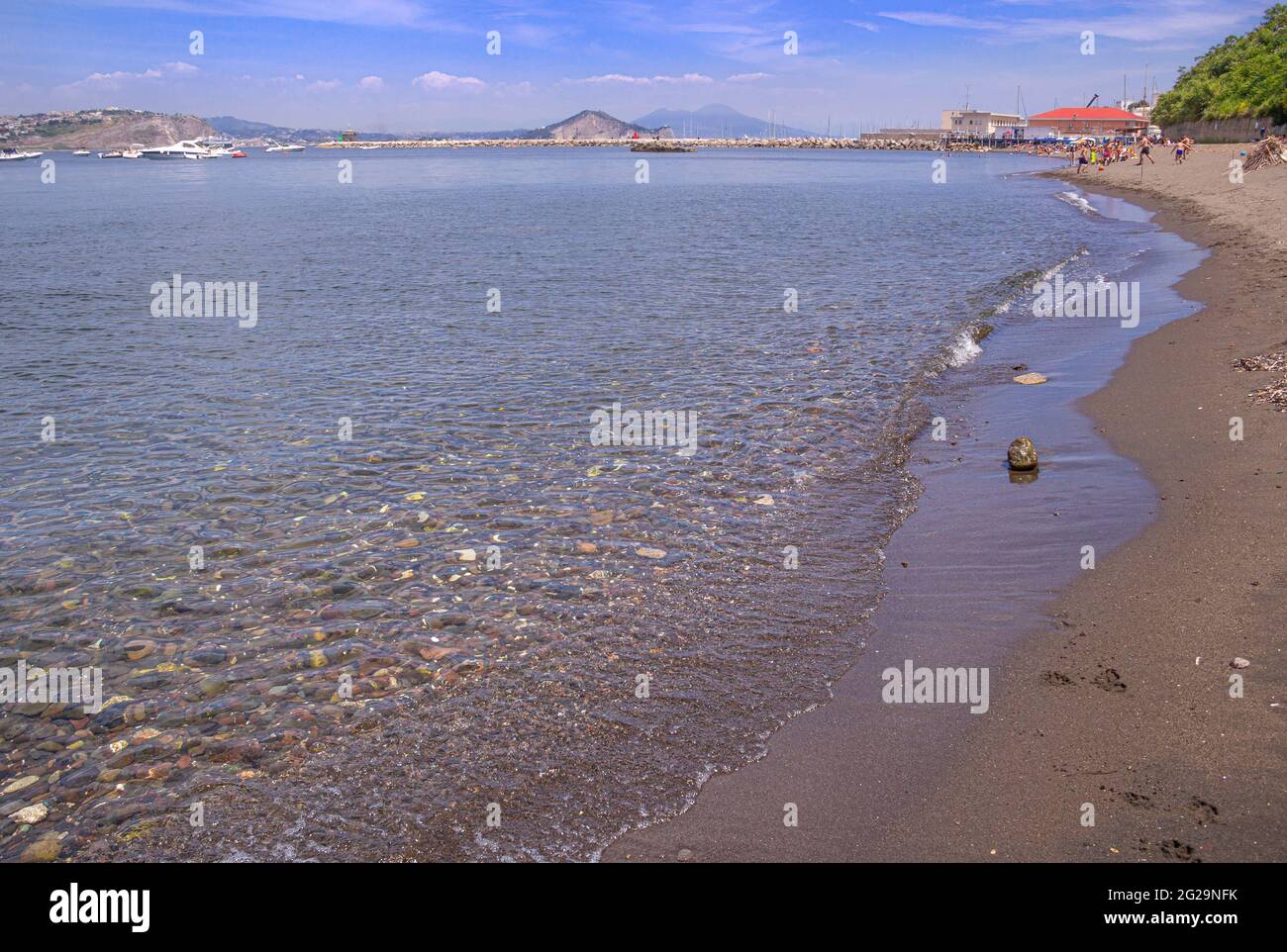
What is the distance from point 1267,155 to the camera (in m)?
54.2

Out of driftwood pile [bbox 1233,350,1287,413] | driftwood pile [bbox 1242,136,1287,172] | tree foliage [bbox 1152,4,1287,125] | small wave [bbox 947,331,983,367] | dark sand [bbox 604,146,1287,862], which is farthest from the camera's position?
tree foliage [bbox 1152,4,1287,125]

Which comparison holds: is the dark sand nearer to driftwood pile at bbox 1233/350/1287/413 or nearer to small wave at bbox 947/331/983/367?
driftwood pile at bbox 1233/350/1287/413

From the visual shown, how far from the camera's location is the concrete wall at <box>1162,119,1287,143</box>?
81.2 metres

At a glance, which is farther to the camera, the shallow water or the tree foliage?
the tree foliage

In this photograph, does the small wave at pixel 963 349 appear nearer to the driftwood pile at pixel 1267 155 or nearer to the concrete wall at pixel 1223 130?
the driftwood pile at pixel 1267 155

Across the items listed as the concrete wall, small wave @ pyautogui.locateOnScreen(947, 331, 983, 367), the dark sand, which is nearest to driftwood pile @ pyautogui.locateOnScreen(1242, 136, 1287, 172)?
the concrete wall

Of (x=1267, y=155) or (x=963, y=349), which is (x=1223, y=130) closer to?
(x=1267, y=155)

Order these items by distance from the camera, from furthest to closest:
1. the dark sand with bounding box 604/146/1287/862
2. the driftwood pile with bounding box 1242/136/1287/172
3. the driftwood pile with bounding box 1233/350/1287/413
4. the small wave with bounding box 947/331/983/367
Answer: the driftwood pile with bounding box 1242/136/1287/172
the small wave with bounding box 947/331/983/367
the driftwood pile with bounding box 1233/350/1287/413
the dark sand with bounding box 604/146/1287/862

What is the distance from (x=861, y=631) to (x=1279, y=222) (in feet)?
115

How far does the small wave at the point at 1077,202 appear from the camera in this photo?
57156 millimetres

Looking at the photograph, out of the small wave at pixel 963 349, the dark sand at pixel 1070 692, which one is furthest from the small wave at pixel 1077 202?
the dark sand at pixel 1070 692

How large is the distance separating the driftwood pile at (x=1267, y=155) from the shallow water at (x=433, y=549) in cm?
3818

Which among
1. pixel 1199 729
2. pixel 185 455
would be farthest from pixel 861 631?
pixel 185 455

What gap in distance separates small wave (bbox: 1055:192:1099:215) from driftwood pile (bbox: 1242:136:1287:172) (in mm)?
9061
